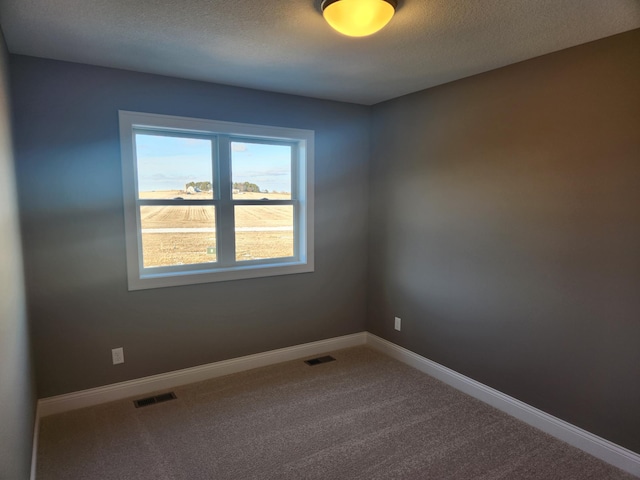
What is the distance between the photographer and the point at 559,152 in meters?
2.39

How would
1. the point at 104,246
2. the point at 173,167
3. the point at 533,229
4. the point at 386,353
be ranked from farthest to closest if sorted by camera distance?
the point at 386,353
the point at 173,167
the point at 104,246
the point at 533,229

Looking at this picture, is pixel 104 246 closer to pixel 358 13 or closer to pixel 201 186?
pixel 201 186

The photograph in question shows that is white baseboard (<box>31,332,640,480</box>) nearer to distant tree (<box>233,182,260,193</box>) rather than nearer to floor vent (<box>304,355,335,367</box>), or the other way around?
floor vent (<box>304,355,335,367</box>)

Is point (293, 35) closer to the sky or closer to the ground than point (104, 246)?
closer to the sky

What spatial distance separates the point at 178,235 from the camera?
10.3 ft

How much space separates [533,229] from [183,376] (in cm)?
286

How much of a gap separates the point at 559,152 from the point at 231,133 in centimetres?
240

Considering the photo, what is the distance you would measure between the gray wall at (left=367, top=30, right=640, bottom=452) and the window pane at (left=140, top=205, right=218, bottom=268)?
173 cm

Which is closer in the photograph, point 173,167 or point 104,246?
point 104,246

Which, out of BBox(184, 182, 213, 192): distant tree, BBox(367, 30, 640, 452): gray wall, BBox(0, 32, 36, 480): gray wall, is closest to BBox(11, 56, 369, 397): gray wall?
BBox(0, 32, 36, 480): gray wall

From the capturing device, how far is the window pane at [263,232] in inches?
134

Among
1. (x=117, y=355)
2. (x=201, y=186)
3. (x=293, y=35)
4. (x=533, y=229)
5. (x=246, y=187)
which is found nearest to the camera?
(x=293, y=35)

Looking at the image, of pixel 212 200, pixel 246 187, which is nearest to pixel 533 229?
pixel 246 187

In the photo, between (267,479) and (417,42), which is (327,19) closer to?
(417,42)
